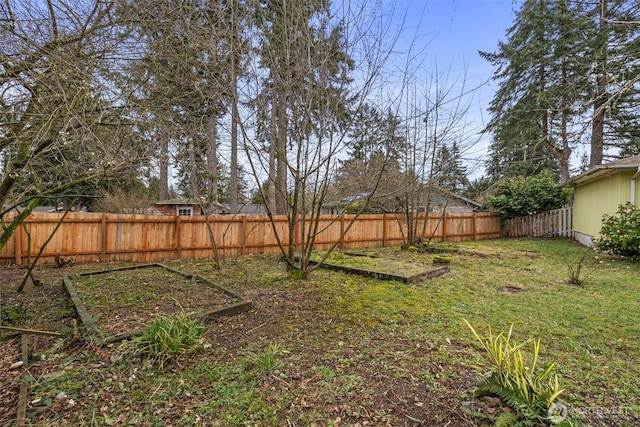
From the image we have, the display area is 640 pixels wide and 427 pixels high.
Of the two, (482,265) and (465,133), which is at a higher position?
(465,133)

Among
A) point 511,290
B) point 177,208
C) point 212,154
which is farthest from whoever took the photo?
point 177,208

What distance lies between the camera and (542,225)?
1200cm

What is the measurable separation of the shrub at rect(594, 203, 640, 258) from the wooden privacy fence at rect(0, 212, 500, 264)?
5784 mm

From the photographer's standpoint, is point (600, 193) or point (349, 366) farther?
point (600, 193)

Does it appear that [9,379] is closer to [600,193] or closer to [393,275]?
[393,275]

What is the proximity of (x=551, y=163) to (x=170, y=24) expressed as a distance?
25059mm

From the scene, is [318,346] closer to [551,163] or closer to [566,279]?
[566,279]

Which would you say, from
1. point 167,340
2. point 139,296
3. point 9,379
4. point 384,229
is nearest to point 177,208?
point 384,229

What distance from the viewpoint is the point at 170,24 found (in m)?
3.17

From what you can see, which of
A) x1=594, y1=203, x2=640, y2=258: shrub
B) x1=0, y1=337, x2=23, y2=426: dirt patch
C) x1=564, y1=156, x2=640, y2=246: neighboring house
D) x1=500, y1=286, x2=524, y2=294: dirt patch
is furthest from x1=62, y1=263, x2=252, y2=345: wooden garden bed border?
x1=564, y1=156, x2=640, y2=246: neighboring house

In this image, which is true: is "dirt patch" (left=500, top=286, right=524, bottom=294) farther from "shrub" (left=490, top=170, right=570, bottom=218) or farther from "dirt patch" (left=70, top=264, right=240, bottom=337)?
"shrub" (left=490, top=170, right=570, bottom=218)

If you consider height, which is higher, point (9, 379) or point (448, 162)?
point (448, 162)

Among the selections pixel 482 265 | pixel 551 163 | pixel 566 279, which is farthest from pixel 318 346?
pixel 551 163

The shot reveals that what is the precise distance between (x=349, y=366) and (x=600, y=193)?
34.7 ft
